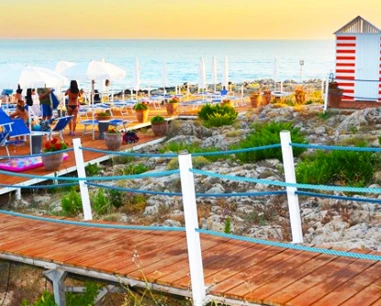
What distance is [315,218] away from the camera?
9.48 metres

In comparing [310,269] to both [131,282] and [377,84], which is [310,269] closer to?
[131,282]

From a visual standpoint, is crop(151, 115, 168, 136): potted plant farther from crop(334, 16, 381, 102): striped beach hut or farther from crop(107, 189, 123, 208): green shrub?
crop(107, 189, 123, 208): green shrub

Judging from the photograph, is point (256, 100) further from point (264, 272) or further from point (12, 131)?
point (264, 272)

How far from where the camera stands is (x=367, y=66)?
22.5 metres

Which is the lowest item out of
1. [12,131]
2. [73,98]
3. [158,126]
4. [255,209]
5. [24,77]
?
[255,209]

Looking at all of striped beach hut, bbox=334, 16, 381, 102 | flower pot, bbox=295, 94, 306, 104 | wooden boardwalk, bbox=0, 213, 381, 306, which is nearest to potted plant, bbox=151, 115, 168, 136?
striped beach hut, bbox=334, 16, 381, 102

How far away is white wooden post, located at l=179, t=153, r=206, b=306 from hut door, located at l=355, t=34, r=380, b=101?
17.7 meters

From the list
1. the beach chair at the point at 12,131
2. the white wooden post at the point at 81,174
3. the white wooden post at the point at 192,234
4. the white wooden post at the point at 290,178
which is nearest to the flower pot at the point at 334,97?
the beach chair at the point at 12,131

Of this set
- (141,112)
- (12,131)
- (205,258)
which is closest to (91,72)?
(141,112)

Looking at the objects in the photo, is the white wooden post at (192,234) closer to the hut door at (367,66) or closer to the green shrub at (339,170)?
the green shrub at (339,170)

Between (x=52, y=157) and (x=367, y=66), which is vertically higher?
(x=367, y=66)

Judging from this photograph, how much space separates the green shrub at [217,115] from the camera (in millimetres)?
19656

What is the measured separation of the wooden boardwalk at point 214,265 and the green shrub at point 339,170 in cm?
448

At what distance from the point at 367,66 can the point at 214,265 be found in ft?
58.7
